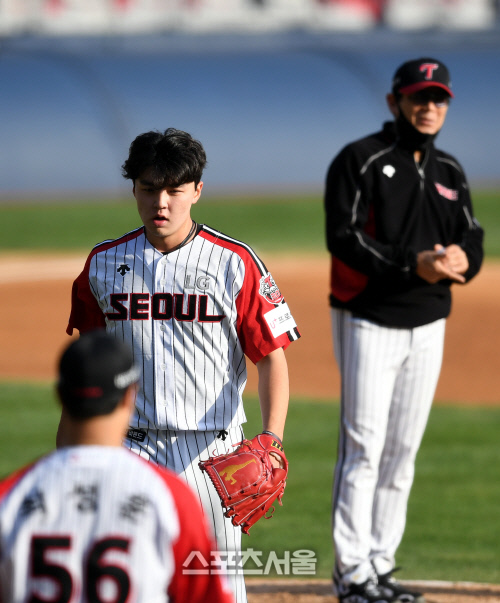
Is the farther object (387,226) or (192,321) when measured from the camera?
(387,226)

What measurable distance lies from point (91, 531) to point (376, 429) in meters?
2.28

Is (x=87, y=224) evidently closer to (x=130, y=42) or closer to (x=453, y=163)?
(x=130, y=42)

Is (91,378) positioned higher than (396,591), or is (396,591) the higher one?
(91,378)

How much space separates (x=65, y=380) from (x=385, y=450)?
2.45 metres

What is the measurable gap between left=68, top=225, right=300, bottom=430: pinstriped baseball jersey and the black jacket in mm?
960

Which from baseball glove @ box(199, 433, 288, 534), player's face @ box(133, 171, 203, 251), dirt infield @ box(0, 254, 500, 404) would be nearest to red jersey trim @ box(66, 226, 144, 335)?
player's face @ box(133, 171, 203, 251)

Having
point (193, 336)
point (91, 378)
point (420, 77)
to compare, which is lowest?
point (91, 378)

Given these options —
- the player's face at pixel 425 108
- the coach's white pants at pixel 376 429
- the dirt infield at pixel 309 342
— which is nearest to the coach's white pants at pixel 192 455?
the coach's white pants at pixel 376 429

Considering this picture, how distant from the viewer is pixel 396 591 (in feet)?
12.7

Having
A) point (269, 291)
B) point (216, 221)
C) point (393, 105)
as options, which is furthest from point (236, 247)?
point (216, 221)

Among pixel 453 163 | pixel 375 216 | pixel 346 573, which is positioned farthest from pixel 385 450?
pixel 453 163

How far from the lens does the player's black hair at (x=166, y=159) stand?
9.13 ft

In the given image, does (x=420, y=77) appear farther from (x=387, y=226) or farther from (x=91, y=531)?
(x=91, y=531)

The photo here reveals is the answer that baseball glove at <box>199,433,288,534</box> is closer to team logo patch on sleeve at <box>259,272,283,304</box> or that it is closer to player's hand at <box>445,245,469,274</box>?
team logo patch on sleeve at <box>259,272,283,304</box>
